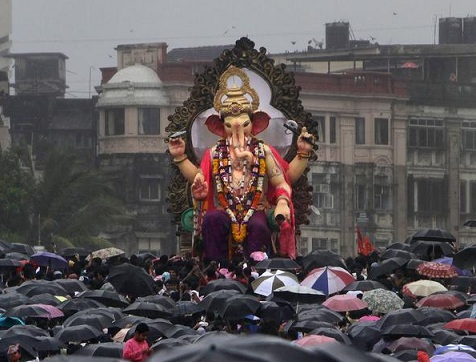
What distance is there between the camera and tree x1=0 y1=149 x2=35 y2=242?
64.1 metres

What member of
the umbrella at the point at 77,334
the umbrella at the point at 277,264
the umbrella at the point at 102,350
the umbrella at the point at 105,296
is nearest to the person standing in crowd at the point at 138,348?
the umbrella at the point at 102,350

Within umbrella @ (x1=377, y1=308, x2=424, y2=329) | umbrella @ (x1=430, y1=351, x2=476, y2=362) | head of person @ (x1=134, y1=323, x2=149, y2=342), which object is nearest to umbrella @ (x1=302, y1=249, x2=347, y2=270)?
umbrella @ (x1=377, y1=308, x2=424, y2=329)

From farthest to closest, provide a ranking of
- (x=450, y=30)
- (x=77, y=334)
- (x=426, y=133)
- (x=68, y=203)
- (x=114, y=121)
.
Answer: (x=450, y=30) → (x=426, y=133) → (x=114, y=121) → (x=68, y=203) → (x=77, y=334)

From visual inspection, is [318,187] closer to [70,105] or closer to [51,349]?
[70,105]

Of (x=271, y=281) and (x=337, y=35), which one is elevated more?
(x=337, y=35)

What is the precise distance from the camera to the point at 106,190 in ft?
221

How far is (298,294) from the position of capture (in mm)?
26031

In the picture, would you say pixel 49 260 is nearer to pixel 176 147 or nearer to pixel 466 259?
A: pixel 176 147

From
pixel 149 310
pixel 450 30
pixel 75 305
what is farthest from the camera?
pixel 450 30

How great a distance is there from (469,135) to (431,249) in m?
48.2

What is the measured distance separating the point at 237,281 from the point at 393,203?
54151 millimetres

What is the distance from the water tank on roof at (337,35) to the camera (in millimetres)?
90562

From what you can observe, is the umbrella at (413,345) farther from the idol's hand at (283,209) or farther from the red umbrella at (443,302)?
the idol's hand at (283,209)

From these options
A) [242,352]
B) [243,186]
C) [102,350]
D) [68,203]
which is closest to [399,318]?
[102,350]
